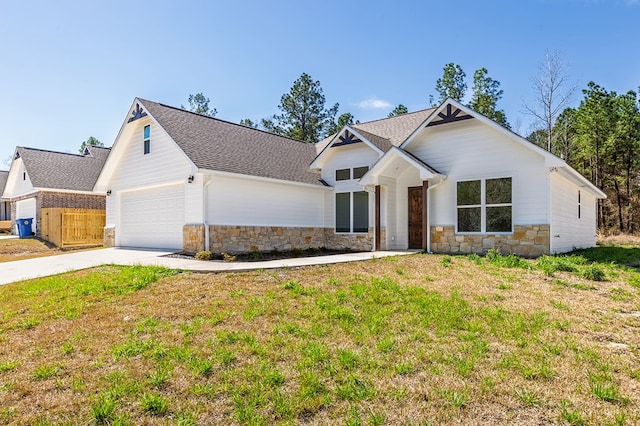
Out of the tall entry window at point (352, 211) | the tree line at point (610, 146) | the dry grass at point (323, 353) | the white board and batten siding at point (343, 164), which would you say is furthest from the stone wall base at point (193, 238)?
the tree line at point (610, 146)

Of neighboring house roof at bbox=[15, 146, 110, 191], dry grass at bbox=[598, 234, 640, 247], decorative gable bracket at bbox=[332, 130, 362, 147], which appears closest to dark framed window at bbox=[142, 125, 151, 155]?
decorative gable bracket at bbox=[332, 130, 362, 147]

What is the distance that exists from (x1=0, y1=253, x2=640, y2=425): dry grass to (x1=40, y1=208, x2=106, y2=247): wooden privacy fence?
1197cm

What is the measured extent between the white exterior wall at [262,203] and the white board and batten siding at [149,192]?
1.41m

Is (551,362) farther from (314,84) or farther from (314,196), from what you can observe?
(314,84)

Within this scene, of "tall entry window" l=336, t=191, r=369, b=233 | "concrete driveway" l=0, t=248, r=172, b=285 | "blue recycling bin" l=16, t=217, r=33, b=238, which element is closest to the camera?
"concrete driveway" l=0, t=248, r=172, b=285

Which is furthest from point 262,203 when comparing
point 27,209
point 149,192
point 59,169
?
point 27,209

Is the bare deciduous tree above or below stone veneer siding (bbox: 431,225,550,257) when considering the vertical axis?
above

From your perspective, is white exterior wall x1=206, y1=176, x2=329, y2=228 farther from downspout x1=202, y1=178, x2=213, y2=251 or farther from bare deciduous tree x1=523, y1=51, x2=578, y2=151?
bare deciduous tree x1=523, y1=51, x2=578, y2=151

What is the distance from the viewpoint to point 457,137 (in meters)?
13.0

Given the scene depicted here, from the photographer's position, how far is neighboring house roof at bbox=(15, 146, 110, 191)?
23062 mm

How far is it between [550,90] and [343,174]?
1772 cm

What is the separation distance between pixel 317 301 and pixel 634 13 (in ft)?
65.7

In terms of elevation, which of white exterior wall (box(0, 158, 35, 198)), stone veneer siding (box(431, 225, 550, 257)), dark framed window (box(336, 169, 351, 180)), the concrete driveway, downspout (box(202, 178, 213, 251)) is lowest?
the concrete driveway

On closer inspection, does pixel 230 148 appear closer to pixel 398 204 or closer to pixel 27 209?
pixel 398 204
